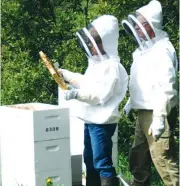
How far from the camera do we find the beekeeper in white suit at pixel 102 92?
17.9ft

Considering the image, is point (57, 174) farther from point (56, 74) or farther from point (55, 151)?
point (56, 74)

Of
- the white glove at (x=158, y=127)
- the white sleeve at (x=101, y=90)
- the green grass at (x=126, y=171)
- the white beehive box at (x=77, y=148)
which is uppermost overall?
the white sleeve at (x=101, y=90)

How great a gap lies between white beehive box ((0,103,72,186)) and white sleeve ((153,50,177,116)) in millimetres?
827

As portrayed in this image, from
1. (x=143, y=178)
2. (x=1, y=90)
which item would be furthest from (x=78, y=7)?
(x=143, y=178)

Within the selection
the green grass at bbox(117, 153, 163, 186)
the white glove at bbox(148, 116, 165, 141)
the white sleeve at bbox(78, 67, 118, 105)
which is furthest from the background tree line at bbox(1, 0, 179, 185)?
the white glove at bbox(148, 116, 165, 141)

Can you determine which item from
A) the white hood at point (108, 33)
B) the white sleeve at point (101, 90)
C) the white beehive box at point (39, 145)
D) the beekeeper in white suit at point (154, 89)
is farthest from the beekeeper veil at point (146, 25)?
the white beehive box at point (39, 145)

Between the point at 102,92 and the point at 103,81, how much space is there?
0.09 metres

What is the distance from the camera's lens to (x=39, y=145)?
18.1 ft

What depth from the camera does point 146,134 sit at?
561 cm

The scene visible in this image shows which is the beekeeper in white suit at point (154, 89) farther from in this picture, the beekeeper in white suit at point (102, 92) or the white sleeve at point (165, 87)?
the beekeeper in white suit at point (102, 92)

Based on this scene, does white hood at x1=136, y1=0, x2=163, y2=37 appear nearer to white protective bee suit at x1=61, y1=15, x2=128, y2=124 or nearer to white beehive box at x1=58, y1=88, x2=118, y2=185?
white protective bee suit at x1=61, y1=15, x2=128, y2=124

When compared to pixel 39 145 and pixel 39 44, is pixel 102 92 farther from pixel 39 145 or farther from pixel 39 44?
pixel 39 44

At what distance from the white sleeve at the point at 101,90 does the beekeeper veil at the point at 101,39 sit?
0.60 feet

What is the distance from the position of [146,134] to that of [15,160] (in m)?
1.18
